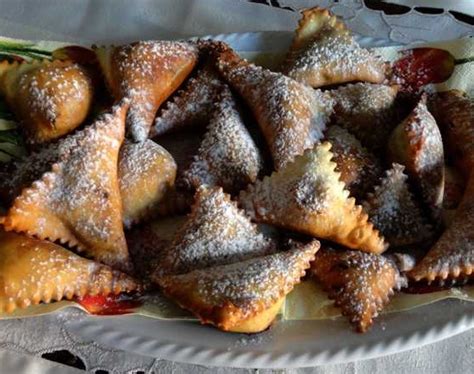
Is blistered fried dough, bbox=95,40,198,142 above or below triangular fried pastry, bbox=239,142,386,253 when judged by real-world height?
above

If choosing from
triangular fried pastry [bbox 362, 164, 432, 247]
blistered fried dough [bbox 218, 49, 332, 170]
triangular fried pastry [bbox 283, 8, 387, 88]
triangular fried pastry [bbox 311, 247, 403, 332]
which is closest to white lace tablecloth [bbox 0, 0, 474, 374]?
triangular fried pastry [bbox 283, 8, 387, 88]

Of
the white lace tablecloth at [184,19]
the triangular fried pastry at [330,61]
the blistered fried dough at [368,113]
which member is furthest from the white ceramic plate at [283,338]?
the white lace tablecloth at [184,19]

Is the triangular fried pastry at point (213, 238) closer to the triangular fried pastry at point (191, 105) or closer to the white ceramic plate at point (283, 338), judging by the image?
the white ceramic plate at point (283, 338)

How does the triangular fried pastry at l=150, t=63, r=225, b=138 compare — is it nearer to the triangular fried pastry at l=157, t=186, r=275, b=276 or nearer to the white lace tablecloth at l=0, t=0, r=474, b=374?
the triangular fried pastry at l=157, t=186, r=275, b=276

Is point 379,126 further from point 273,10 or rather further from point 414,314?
point 273,10

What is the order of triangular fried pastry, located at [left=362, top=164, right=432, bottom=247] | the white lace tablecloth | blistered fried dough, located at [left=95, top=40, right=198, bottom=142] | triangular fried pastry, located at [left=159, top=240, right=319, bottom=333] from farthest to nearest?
the white lace tablecloth, blistered fried dough, located at [left=95, top=40, right=198, bottom=142], triangular fried pastry, located at [left=362, top=164, right=432, bottom=247], triangular fried pastry, located at [left=159, top=240, right=319, bottom=333]

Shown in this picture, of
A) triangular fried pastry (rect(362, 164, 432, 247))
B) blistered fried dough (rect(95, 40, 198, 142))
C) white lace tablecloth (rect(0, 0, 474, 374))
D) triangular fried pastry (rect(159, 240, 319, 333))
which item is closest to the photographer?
triangular fried pastry (rect(159, 240, 319, 333))
